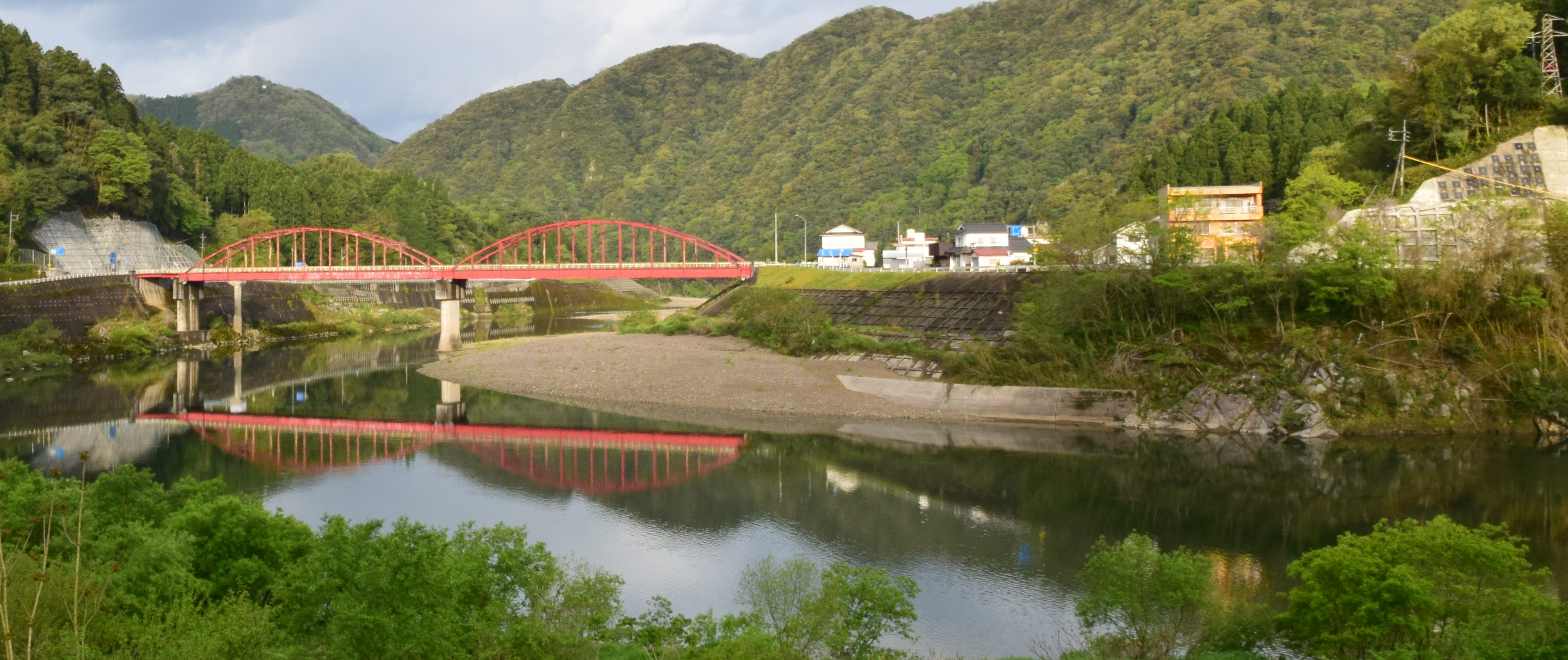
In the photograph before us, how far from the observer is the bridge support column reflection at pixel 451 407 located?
35000 millimetres

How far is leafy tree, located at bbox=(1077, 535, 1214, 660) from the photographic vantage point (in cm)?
1216

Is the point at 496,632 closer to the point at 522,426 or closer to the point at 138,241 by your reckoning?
the point at 522,426

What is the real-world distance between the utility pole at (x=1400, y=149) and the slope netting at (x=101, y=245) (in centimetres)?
6678

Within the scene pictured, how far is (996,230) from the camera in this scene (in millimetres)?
66250

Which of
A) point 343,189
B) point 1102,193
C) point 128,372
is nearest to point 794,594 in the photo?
point 128,372

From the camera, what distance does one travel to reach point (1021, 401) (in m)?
33.9

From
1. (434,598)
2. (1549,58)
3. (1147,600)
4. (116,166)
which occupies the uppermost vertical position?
(116,166)

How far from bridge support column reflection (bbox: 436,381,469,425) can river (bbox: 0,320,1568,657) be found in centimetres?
32

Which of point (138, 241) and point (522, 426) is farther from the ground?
point (138, 241)

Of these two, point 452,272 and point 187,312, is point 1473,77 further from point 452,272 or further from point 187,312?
point 187,312

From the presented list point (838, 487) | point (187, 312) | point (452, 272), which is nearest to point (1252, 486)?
point (838, 487)

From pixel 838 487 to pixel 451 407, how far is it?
19.2 meters

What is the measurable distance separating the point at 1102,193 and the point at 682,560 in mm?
66073

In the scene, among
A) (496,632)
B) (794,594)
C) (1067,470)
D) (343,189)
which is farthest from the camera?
(343,189)
